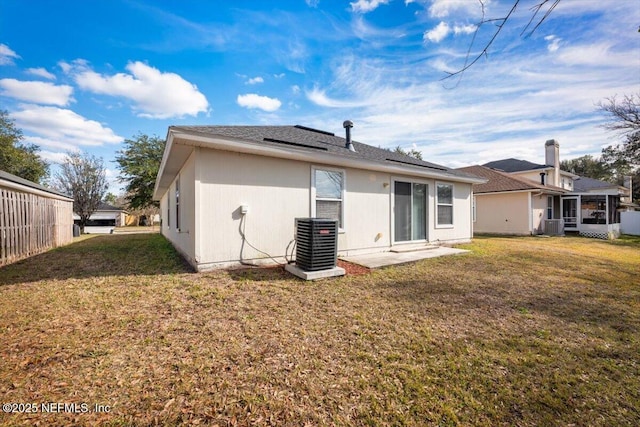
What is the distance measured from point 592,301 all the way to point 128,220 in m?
48.0

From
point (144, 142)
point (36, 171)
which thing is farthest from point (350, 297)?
point (36, 171)

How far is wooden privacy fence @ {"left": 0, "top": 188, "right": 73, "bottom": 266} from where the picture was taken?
252 inches

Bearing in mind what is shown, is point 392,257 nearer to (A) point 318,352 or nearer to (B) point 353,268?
(B) point 353,268

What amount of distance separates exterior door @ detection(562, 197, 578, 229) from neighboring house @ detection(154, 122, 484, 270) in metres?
13.9

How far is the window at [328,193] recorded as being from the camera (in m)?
6.46

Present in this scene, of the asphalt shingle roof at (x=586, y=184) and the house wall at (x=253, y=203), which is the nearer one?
the house wall at (x=253, y=203)

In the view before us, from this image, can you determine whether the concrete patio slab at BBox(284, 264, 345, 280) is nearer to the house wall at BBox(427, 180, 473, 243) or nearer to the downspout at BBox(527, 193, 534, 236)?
the house wall at BBox(427, 180, 473, 243)

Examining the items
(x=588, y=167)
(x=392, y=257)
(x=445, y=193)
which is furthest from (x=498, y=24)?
(x=588, y=167)

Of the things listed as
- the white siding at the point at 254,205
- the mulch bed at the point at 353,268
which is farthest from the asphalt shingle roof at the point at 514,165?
the mulch bed at the point at 353,268

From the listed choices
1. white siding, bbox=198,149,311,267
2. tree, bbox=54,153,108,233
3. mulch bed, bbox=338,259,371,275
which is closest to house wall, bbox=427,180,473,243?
mulch bed, bbox=338,259,371,275

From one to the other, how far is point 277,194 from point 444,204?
6386mm

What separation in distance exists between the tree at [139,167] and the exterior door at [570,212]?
99.9ft

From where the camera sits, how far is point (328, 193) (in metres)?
6.64

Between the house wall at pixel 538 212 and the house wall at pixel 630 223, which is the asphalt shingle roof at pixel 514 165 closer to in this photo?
the house wall at pixel 630 223
